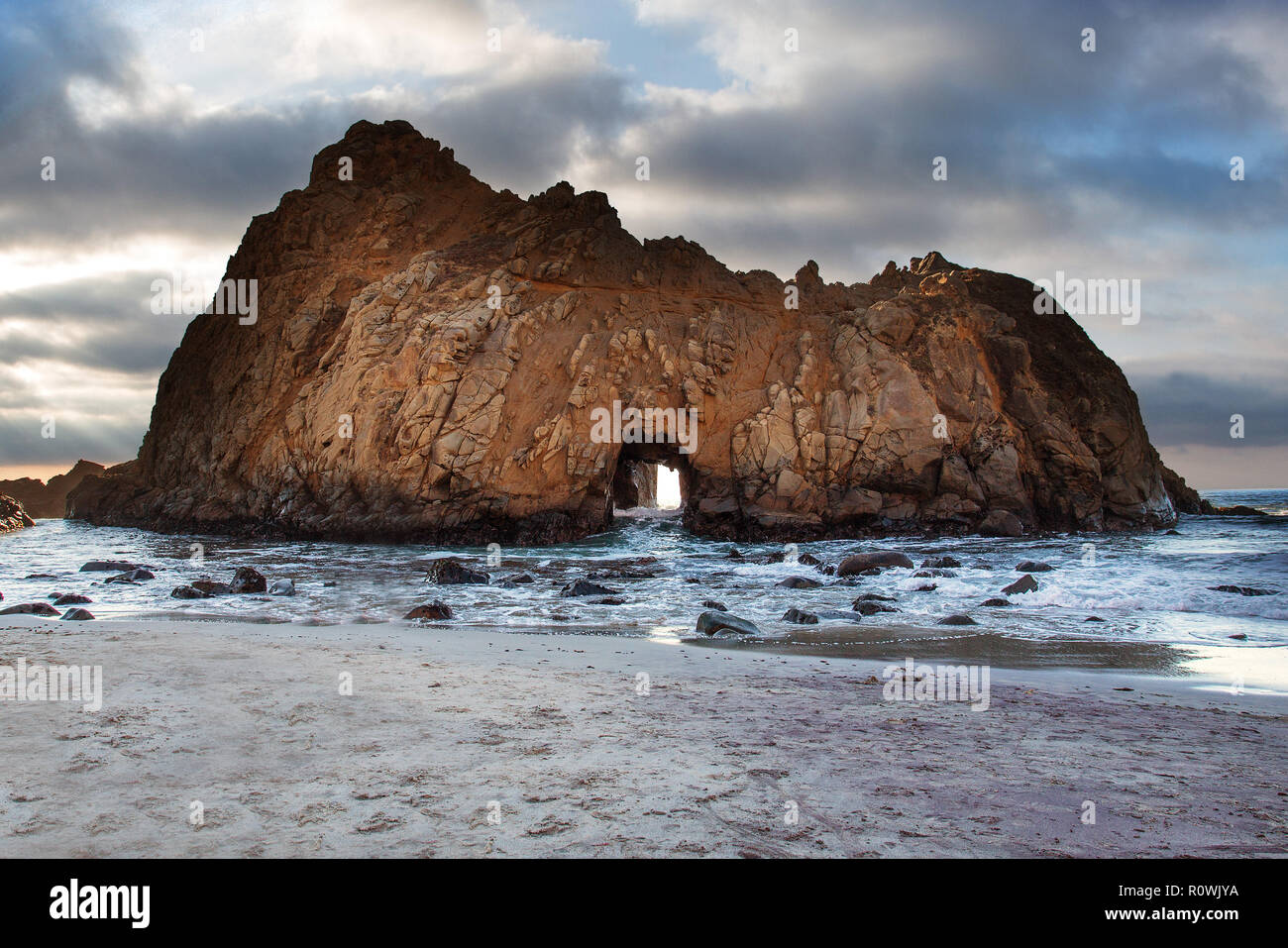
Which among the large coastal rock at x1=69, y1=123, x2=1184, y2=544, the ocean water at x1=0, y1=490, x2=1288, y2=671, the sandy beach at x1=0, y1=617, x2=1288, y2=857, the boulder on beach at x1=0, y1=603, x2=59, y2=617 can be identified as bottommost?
the ocean water at x1=0, y1=490, x2=1288, y2=671

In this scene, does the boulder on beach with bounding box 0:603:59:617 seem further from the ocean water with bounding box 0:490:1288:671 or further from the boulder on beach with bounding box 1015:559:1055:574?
the boulder on beach with bounding box 1015:559:1055:574

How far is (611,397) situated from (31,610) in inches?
929

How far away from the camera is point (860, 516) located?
3080 cm

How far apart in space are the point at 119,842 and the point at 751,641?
27.7 feet

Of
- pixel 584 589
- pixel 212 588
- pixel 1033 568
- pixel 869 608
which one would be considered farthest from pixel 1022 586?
pixel 212 588

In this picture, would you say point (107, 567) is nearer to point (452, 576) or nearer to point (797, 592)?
point (452, 576)

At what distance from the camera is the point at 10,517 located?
145 ft

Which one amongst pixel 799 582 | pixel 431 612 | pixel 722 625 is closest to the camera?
pixel 722 625

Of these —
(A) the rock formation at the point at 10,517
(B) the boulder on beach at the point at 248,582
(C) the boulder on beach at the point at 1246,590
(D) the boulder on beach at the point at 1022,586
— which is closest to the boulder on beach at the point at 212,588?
(B) the boulder on beach at the point at 248,582

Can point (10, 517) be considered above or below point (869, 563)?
above

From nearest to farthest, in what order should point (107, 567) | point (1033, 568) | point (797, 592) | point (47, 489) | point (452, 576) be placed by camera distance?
point (797, 592) < point (452, 576) < point (1033, 568) < point (107, 567) < point (47, 489)

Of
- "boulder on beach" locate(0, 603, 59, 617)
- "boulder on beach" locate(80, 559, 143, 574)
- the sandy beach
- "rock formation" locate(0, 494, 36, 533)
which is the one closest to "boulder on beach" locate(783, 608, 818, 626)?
the sandy beach

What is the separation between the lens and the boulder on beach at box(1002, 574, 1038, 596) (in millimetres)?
15172

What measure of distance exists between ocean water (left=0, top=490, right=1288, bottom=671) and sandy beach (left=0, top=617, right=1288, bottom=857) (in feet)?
10.9
